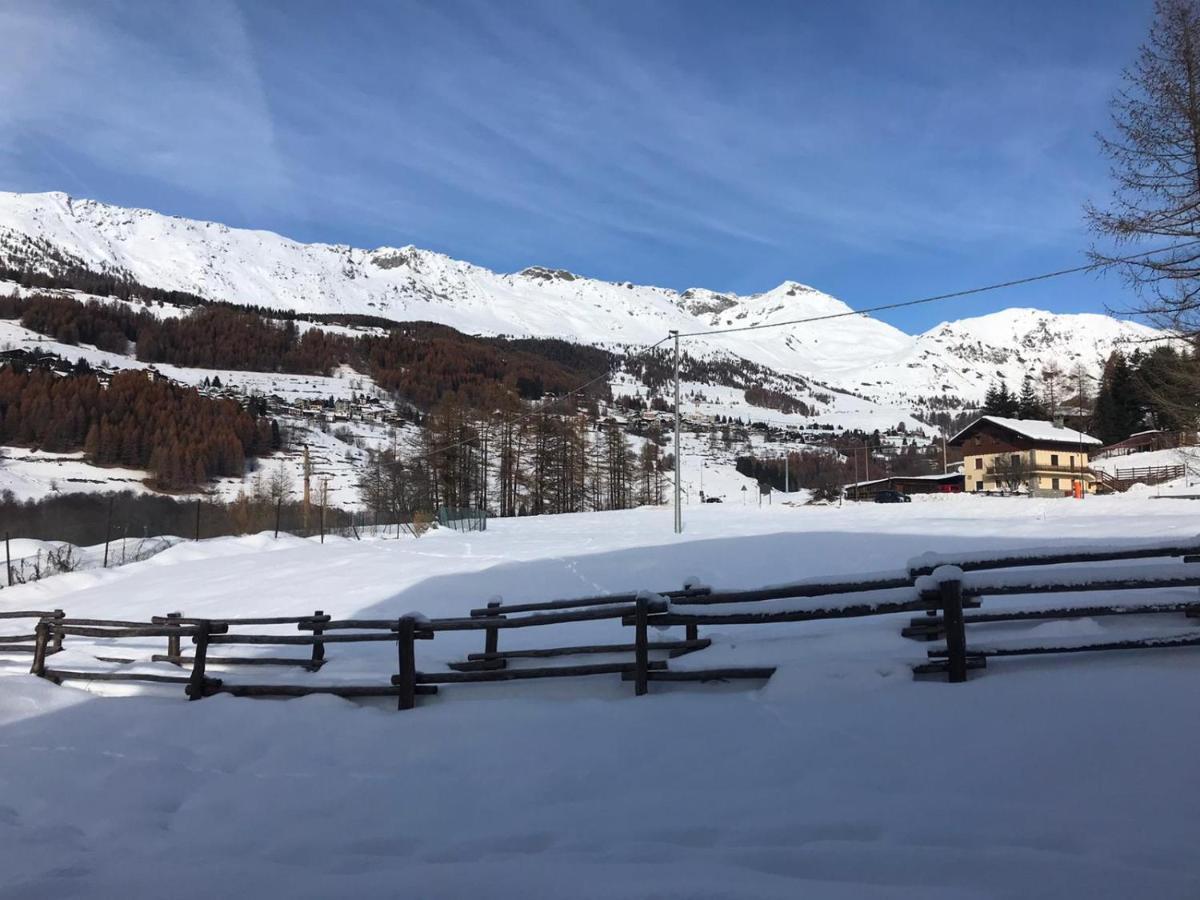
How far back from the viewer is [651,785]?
19.7ft

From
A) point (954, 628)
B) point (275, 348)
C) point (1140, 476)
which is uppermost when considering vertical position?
point (275, 348)

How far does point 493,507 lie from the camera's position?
7588 cm

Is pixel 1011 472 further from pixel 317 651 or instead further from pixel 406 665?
pixel 406 665

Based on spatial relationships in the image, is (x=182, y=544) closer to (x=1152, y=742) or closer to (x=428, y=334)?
(x=1152, y=742)

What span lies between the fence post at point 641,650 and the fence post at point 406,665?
262 cm

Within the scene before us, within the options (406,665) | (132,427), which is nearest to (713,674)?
(406,665)

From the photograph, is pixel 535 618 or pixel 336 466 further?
pixel 336 466

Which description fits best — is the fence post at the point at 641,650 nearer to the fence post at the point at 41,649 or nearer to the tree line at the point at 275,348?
the fence post at the point at 41,649

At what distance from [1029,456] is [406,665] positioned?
246 feet

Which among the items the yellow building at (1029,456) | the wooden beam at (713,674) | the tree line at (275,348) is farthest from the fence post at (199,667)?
the tree line at (275,348)

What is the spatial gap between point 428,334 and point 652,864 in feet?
647

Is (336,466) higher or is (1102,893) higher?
(336,466)

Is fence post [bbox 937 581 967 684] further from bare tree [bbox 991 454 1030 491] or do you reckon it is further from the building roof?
the building roof

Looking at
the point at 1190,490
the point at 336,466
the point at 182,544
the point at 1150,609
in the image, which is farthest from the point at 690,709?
the point at 336,466
